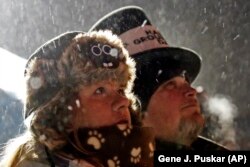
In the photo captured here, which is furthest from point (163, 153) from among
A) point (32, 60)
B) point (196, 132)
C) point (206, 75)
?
point (206, 75)

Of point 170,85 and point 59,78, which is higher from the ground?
point 170,85

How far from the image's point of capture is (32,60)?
1.28 metres

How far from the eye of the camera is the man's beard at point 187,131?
1.47 metres

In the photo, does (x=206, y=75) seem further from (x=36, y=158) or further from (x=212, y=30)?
(x=36, y=158)

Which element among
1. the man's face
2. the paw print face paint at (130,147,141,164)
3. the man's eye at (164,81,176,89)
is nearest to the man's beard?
the man's face

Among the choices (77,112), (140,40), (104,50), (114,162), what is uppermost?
(140,40)

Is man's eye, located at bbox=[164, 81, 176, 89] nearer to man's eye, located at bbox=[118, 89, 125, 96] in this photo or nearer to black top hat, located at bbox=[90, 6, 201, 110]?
black top hat, located at bbox=[90, 6, 201, 110]

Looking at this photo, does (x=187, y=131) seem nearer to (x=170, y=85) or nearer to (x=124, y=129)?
(x=170, y=85)

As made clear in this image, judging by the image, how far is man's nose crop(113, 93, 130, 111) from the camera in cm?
127

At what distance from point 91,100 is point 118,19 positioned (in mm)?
361

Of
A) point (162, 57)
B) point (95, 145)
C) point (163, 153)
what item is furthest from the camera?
point (162, 57)

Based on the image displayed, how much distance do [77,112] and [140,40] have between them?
351mm

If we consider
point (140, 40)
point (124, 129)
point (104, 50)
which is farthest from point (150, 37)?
point (124, 129)

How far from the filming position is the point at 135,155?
1270 mm
